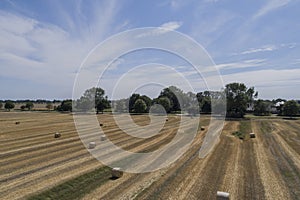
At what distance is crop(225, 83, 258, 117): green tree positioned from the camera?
73500mm

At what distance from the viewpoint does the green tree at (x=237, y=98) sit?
73500mm

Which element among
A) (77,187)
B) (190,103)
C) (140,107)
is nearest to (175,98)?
(190,103)

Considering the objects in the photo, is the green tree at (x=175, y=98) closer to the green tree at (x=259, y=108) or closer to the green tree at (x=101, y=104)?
the green tree at (x=101, y=104)

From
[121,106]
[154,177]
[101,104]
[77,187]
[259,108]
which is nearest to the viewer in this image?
[77,187]

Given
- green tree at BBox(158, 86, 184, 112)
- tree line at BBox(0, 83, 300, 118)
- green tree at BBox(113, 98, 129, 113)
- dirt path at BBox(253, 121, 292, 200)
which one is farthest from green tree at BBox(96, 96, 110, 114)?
dirt path at BBox(253, 121, 292, 200)

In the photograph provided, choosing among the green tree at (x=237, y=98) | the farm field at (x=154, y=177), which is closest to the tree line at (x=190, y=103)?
the green tree at (x=237, y=98)

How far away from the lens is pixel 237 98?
74.0m

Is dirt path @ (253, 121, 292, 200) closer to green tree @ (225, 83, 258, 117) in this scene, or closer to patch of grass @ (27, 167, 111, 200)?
patch of grass @ (27, 167, 111, 200)

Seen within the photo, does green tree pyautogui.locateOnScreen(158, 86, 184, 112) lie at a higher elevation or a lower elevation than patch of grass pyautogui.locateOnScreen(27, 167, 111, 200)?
higher

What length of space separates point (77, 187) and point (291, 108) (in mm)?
78812

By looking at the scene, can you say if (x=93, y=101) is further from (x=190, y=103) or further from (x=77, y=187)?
(x=77, y=187)

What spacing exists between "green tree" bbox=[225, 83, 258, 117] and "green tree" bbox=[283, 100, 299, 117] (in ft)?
36.5

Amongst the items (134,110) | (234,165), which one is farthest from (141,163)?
(134,110)

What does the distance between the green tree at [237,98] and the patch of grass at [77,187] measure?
213 ft
